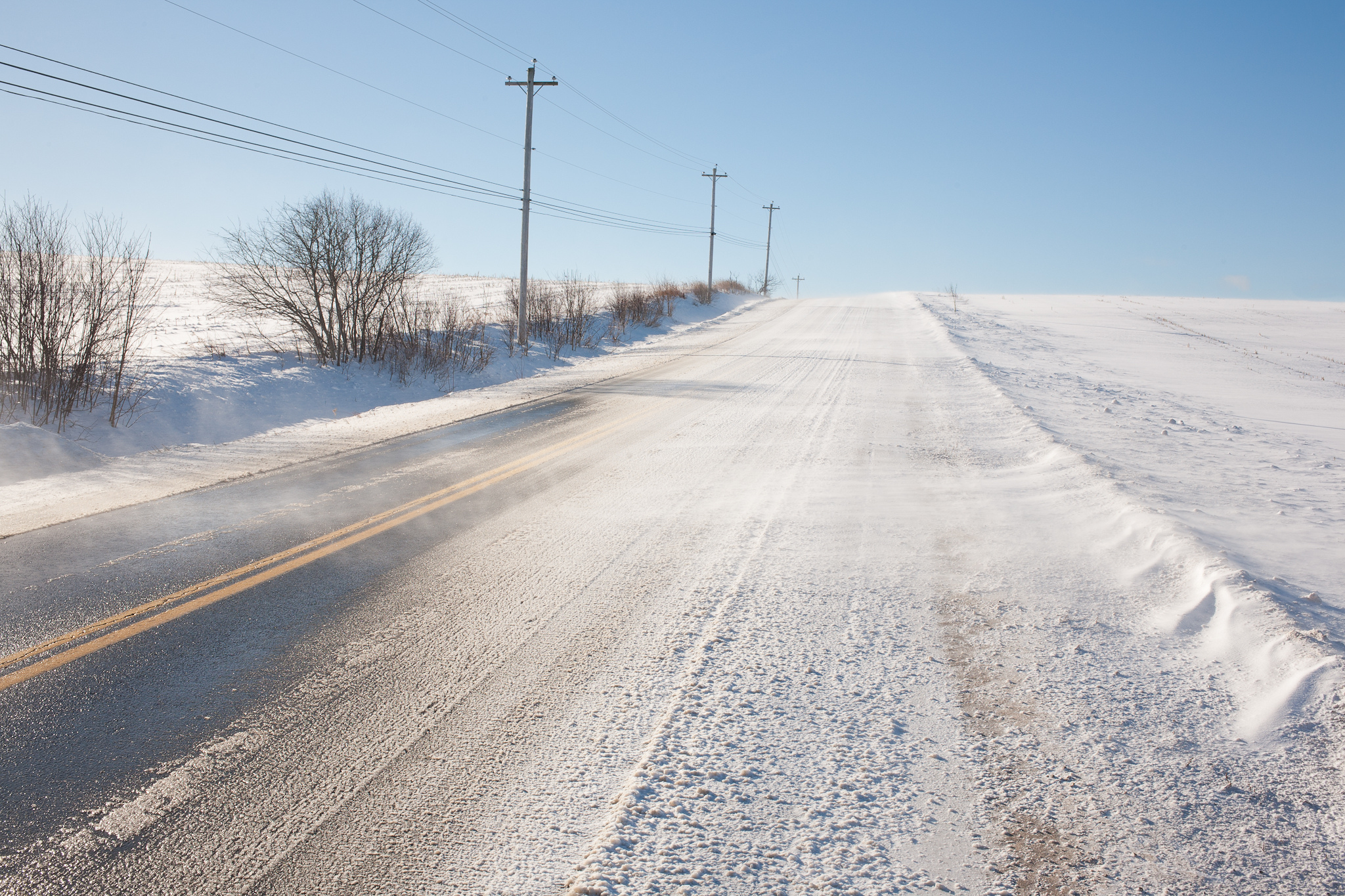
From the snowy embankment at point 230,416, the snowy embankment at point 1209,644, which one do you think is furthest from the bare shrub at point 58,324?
the snowy embankment at point 1209,644

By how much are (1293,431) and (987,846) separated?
998 centimetres

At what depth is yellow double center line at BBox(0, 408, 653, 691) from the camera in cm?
341

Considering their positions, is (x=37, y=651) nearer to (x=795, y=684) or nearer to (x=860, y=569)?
(x=795, y=684)

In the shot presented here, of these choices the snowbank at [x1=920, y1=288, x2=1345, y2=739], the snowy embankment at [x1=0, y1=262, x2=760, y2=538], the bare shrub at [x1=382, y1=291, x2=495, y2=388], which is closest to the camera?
the snowbank at [x1=920, y1=288, x2=1345, y2=739]

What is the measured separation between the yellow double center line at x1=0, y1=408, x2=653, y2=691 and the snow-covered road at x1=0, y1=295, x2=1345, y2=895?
163 mm

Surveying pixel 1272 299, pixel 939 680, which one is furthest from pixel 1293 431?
pixel 1272 299

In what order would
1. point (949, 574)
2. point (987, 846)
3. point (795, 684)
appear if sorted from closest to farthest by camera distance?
1. point (987, 846)
2. point (795, 684)
3. point (949, 574)

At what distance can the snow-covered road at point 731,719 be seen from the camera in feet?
7.14

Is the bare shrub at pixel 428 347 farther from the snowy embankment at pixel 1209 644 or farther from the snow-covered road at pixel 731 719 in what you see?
Answer: the snowy embankment at pixel 1209 644

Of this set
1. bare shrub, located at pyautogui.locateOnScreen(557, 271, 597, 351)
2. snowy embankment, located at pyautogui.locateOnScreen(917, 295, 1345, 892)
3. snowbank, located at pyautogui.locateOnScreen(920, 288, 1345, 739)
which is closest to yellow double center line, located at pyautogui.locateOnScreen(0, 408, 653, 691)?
snowy embankment, located at pyautogui.locateOnScreen(917, 295, 1345, 892)

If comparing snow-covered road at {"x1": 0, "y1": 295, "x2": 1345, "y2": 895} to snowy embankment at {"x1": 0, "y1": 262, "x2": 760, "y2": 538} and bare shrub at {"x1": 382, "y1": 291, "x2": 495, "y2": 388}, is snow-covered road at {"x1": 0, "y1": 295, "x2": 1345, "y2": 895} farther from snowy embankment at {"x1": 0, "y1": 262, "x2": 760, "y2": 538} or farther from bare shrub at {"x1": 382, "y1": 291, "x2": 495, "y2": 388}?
bare shrub at {"x1": 382, "y1": 291, "x2": 495, "y2": 388}

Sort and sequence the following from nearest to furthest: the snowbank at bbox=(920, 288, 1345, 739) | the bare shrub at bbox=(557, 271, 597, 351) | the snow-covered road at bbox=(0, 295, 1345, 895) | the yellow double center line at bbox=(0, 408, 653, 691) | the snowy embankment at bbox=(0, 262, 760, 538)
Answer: the snow-covered road at bbox=(0, 295, 1345, 895) → the snowbank at bbox=(920, 288, 1345, 739) → the yellow double center line at bbox=(0, 408, 653, 691) → the snowy embankment at bbox=(0, 262, 760, 538) → the bare shrub at bbox=(557, 271, 597, 351)

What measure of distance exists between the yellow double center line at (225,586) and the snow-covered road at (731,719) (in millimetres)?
163

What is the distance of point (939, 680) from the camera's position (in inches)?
127
